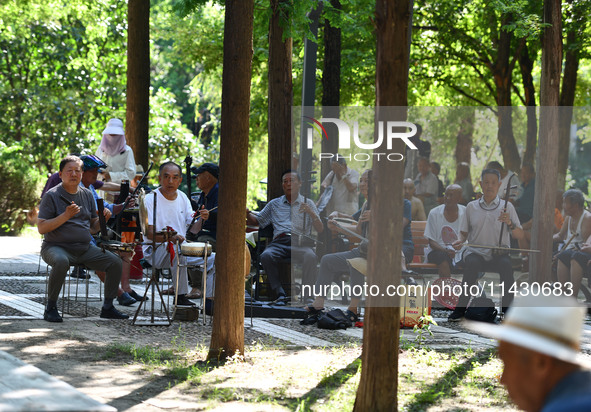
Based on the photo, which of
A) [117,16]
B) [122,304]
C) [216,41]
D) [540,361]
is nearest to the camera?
[540,361]

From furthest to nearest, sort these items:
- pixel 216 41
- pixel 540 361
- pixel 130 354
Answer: pixel 216 41 → pixel 130 354 → pixel 540 361

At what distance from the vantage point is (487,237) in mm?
12055

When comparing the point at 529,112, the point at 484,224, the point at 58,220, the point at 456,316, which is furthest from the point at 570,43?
the point at 58,220

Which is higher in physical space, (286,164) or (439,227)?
(286,164)

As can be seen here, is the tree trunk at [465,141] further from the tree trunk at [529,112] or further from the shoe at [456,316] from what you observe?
the shoe at [456,316]

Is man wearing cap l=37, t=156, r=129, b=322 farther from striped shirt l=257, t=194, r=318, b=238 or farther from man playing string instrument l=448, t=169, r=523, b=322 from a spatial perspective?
man playing string instrument l=448, t=169, r=523, b=322

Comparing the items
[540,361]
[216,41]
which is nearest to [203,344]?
[540,361]

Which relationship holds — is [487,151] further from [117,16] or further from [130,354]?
[117,16]

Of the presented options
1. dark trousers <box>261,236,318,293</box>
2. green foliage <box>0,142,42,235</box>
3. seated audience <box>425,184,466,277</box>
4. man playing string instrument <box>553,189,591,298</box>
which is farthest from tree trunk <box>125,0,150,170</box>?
man playing string instrument <box>553,189,591,298</box>

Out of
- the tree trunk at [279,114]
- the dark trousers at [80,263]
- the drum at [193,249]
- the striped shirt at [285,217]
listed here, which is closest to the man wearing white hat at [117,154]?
the tree trunk at [279,114]

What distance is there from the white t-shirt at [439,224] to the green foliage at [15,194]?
1191 centimetres

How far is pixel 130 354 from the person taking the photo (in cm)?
852

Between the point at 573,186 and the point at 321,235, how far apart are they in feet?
14.3

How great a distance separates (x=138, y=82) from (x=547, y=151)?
23.3 feet
